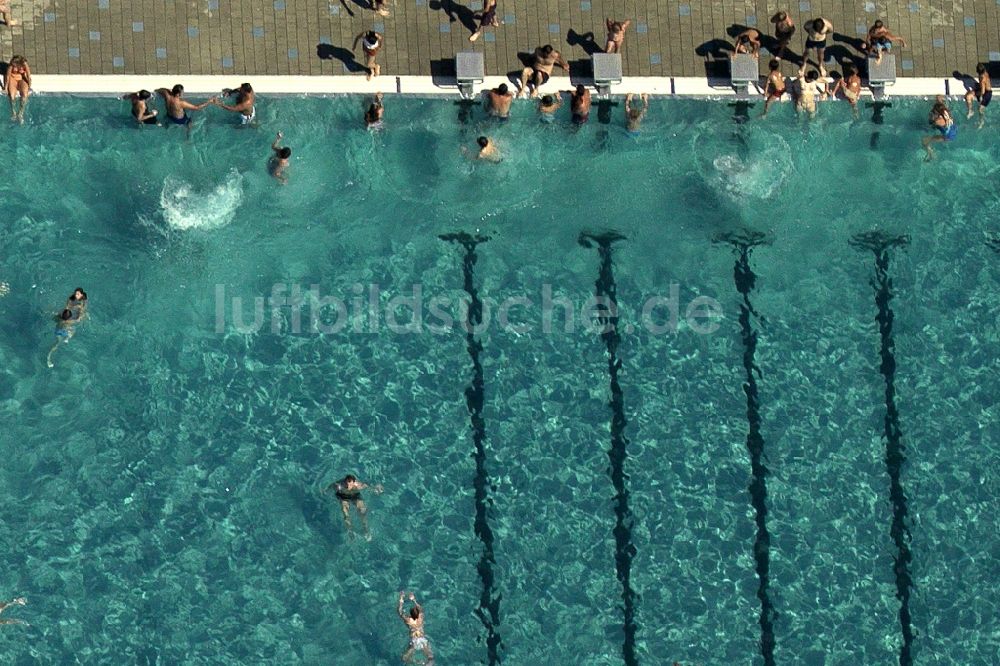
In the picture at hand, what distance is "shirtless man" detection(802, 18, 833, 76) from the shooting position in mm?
28719

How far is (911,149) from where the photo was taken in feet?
95.0

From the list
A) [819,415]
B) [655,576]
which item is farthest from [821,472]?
[655,576]

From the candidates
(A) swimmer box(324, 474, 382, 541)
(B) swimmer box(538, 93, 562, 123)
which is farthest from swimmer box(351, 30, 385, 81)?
(A) swimmer box(324, 474, 382, 541)

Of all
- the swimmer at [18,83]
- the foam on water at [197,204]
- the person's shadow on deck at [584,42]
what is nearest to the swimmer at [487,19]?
the person's shadow on deck at [584,42]

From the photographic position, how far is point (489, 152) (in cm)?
2834

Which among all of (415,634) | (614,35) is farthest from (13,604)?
(614,35)

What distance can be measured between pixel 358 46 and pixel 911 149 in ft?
26.4

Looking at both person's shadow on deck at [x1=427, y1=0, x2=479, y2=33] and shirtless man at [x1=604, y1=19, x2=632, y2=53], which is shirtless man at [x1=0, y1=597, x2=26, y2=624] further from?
shirtless man at [x1=604, y1=19, x2=632, y2=53]

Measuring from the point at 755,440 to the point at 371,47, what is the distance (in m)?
7.59

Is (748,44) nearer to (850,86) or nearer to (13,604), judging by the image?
(850,86)

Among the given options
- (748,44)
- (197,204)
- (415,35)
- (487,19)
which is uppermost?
(487,19)

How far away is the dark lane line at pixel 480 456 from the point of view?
87.2ft

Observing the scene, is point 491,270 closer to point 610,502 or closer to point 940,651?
point 610,502

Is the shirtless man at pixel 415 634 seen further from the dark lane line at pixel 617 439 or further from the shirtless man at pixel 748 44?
the shirtless man at pixel 748 44
